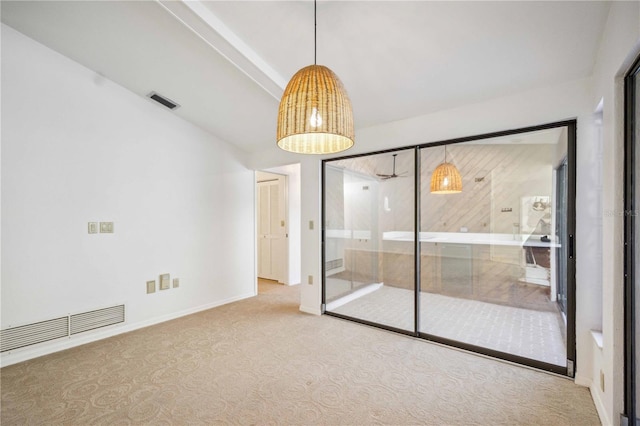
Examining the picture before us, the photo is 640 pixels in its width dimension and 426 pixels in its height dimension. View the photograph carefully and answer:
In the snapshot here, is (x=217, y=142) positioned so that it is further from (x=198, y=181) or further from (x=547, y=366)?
(x=547, y=366)

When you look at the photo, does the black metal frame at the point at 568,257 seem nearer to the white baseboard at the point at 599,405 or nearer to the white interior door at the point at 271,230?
the white baseboard at the point at 599,405

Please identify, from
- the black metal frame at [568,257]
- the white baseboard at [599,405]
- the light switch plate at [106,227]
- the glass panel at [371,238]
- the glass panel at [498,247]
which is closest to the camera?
the white baseboard at [599,405]

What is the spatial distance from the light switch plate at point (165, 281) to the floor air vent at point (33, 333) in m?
0.96

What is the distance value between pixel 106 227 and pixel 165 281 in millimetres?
973

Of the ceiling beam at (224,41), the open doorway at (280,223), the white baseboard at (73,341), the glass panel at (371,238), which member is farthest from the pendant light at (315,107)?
the open doorway at (280,223)

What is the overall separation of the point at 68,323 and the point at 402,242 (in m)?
3.70

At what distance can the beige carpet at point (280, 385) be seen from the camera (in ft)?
6.31

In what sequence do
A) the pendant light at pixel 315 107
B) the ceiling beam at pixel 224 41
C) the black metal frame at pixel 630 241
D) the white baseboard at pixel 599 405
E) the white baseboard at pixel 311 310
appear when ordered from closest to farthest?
1. the pendant light at pixel 315 107
2. the black metal frame at pixel 630 241
3. the white baseboard at pixel 599 405
4. the ceiling beam at pixel 224 41
5. the white baseboard at pixel 311 310

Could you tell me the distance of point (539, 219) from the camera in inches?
103

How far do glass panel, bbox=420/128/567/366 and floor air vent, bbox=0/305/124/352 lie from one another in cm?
353

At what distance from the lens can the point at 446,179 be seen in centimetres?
309

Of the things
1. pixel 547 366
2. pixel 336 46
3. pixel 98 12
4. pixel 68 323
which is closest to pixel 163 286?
pixel 68 323

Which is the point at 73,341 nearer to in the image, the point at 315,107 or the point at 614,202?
the point at 315,107

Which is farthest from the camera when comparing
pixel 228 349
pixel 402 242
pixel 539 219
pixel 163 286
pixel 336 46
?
pixel 163 286
